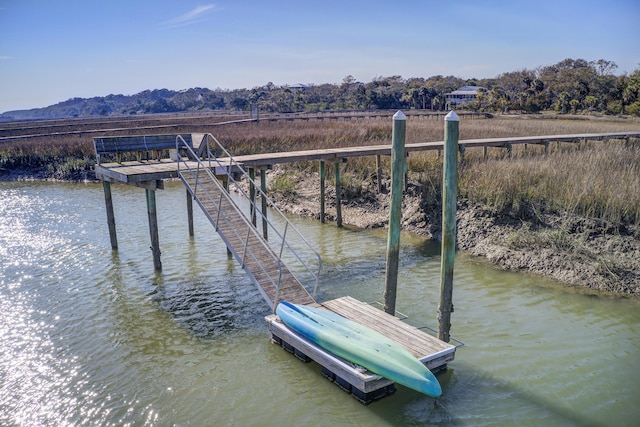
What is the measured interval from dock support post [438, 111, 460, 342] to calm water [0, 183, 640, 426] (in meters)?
1.04

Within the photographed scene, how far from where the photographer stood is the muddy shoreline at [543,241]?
460 inches

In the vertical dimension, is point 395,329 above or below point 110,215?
below

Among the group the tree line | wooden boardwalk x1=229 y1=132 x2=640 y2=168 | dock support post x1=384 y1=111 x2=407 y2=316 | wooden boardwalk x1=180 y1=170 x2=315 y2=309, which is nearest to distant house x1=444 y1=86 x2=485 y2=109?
the tree line

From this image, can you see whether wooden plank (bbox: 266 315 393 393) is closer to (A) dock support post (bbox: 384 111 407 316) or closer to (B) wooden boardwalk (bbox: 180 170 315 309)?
(B) wooden boardwalk (bbox: 180 170 315 309)

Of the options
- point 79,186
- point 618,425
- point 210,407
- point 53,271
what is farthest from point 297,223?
point 79,186

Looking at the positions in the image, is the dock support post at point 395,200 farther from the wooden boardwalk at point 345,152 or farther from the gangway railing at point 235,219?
the wooden boardwalk at point 345,152

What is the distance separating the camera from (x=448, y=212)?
26.5 ft

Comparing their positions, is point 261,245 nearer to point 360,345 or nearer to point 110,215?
point 360,345

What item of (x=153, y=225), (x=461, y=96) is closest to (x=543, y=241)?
(x=153, y=225)

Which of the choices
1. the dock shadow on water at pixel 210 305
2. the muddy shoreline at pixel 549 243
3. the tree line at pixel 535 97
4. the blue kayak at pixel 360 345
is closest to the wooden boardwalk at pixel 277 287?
the blue kayak at pixel 360 345

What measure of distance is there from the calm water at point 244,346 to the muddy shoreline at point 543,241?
624 millimetres

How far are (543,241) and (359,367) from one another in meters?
8.00

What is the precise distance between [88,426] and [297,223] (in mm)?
11936

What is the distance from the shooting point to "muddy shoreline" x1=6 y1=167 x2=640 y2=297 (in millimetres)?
11695
